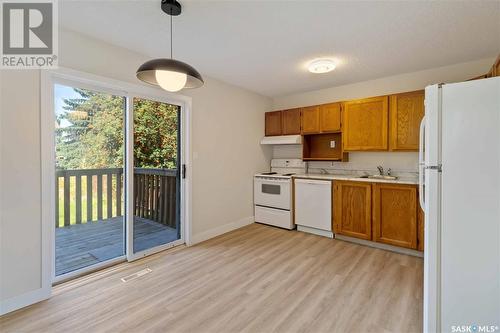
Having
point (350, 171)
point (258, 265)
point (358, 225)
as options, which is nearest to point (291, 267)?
point (258, 265)

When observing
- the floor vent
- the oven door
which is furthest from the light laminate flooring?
the oven door

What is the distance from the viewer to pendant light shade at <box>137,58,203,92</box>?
62.9 inches

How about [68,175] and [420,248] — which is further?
[420,248]

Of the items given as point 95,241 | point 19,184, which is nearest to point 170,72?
point 19,184

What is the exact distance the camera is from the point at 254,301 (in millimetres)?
2086

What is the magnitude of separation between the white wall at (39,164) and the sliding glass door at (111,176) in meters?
0.21

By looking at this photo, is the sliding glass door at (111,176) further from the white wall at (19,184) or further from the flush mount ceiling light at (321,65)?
the flush mount ceiling light at (321,65)

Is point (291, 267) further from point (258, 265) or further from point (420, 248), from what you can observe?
point (420, 248)

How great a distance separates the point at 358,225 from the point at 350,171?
1051 millimetres

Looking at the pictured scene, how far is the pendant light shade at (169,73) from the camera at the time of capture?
1.60 metres

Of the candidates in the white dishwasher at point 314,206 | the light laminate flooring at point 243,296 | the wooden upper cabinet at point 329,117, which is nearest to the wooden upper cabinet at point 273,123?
the wooden upper cabinet at point 329,117

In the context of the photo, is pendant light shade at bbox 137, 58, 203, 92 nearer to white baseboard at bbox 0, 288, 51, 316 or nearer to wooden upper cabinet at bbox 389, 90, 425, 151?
white baseboard at bbox 0, 288, 51, 316

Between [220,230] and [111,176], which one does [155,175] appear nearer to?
[111,176]

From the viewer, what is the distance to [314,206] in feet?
12.8
